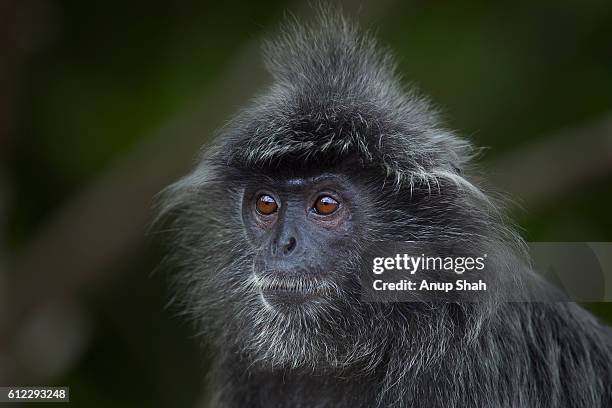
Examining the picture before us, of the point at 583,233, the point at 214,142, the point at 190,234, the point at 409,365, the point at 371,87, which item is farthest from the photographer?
the point at 583,233

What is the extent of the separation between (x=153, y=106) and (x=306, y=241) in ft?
17.9

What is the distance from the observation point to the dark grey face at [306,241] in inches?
170

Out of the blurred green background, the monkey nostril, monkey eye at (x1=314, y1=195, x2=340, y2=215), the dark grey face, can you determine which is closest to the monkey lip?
the dark grey face

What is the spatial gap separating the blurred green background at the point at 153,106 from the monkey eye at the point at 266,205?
409cm

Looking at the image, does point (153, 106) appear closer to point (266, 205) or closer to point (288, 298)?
point (266, 205)

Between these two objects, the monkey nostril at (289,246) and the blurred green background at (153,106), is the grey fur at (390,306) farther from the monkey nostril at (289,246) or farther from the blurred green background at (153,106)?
the blurred green background at (153,106)

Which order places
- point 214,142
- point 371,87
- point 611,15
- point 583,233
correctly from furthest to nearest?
point 611,15, point 583,233, point 214,142, point 371,87

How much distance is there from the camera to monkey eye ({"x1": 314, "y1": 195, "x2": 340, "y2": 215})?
440 centimetres

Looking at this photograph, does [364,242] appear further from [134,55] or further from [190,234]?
[134,55]

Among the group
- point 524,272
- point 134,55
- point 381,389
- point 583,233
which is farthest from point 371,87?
point 134,55

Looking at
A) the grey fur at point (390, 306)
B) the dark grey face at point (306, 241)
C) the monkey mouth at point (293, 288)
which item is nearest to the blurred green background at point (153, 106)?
the grey fur at point (390, 306)

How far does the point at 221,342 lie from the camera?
5082 mm

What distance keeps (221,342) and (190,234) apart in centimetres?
69

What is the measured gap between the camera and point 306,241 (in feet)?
14.2
